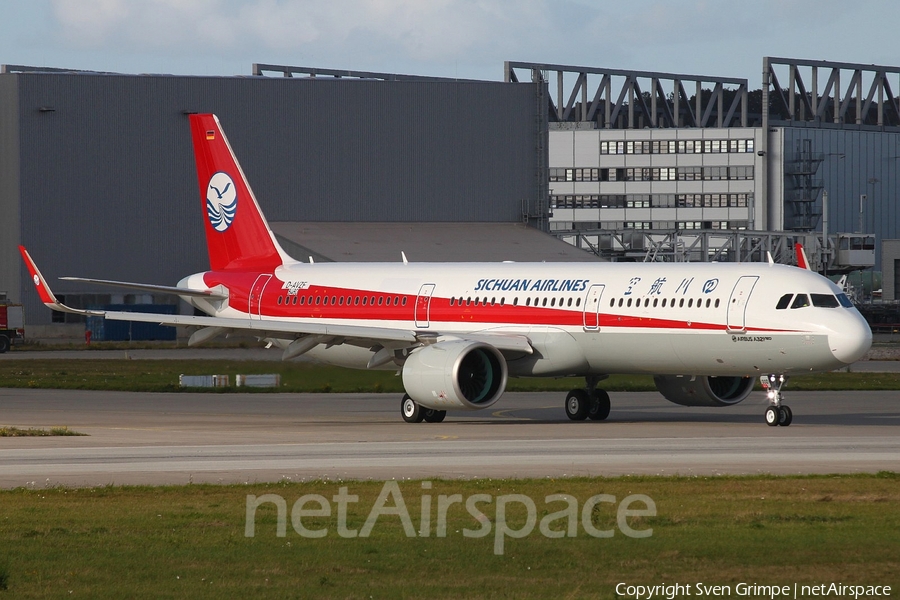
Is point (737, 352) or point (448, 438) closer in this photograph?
point (448, 438)

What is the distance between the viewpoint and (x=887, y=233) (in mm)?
128250

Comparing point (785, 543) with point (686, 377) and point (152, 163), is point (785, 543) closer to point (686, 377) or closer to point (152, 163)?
point (686, 377)

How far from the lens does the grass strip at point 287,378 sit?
4038 centimetres

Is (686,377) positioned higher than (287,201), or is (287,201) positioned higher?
(287,201)

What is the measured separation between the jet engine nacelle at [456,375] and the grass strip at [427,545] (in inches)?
473

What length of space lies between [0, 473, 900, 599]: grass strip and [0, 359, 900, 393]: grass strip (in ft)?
70.6

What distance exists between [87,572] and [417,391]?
18730 millimetres

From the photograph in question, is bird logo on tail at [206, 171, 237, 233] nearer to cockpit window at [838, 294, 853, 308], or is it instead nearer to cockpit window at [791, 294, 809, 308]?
cockpit window at [791, 294, 809, 308]

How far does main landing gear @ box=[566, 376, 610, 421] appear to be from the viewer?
33.6 meters

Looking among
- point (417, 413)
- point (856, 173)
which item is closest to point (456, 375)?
point (417, 413)

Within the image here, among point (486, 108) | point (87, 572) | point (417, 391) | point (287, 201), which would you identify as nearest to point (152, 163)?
point (287, 201)

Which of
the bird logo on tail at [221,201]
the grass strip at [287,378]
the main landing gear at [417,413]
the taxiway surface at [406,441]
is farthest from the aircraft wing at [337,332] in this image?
the bird logo on tail at [221,201]

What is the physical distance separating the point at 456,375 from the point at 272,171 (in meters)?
56.0

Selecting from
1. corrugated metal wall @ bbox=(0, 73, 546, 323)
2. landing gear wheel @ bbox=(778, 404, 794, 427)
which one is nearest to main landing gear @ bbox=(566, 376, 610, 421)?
landing gear wheel @ bbox=(778, 404, 794, 427)
